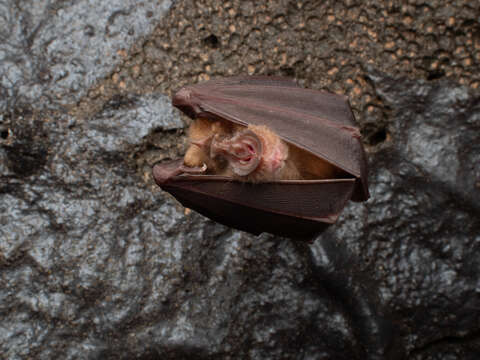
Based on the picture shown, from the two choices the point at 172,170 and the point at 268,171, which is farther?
the point at 172,170

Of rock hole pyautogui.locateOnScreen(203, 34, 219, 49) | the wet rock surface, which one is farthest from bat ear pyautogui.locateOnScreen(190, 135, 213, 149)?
rock hole pyautogui.locateOnScreen(203, 34, 219, 49)

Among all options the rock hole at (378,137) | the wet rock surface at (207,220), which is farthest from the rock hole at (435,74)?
the rock hole at (378,137)

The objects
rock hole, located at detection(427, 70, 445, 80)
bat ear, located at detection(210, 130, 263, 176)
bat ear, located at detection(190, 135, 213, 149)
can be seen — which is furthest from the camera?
rock hole, located at detection(427, 70, 445, 80)

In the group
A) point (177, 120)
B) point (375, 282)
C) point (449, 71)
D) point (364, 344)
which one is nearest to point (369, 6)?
point (449, 71)

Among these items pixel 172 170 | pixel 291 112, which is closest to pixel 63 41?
pixel 172 170

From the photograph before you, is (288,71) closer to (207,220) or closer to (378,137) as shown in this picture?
(378,137)

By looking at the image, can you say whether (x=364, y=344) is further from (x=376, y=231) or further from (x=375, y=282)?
(x=376, y=231)

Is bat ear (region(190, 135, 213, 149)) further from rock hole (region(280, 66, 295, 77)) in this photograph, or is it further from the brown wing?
rock hole (region(280, 66, 295, 77))
